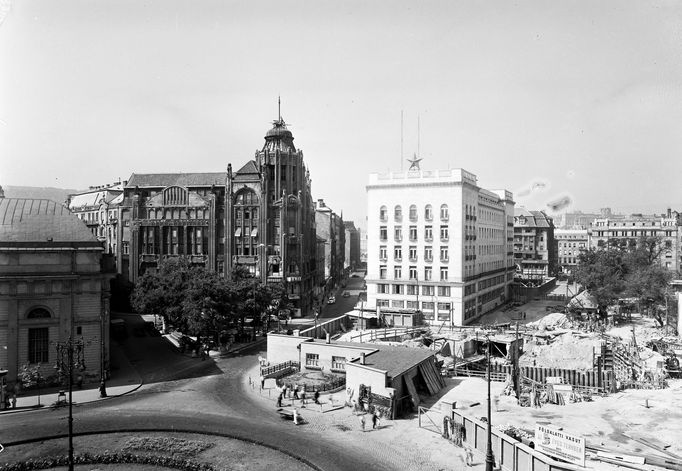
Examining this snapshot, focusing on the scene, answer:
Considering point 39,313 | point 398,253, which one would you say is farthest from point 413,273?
point 39,313

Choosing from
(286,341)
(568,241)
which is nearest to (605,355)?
(286,341)

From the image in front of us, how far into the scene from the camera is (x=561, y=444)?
2772 cm

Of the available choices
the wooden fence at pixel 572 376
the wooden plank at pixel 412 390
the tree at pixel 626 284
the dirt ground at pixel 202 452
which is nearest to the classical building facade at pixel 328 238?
the tree at pixel 626 284

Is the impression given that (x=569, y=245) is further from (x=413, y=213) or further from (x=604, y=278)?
(x=413, y=213)

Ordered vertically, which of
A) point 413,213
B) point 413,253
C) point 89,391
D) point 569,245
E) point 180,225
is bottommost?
point 89,391

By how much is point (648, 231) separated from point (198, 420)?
505 ft

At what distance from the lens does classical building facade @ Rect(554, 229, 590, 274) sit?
188 meters

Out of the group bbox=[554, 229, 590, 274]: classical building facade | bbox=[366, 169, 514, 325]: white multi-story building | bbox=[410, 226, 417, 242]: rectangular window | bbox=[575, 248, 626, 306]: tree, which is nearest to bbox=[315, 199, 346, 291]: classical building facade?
bbox=[366, 169, 514, 325]: white multi-story building

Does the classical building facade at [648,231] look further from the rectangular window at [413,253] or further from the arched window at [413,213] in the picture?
the arched window at [413,213]

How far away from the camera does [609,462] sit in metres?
27.7

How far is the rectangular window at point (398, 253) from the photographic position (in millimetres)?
78938

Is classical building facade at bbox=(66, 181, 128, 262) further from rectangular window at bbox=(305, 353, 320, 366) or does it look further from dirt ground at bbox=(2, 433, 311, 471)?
dirt ground at bbox=(2, 433, 311, 471)

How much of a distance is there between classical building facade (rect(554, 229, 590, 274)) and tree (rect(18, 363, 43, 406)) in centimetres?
17175

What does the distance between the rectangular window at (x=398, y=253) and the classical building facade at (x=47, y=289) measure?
4214 centimetres
